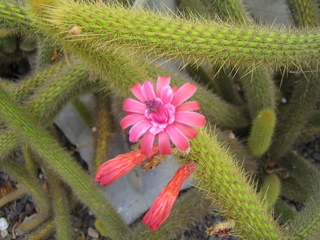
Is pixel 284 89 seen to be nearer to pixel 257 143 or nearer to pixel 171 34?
pixel 257 143

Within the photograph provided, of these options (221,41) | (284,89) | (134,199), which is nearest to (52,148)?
(134,199)

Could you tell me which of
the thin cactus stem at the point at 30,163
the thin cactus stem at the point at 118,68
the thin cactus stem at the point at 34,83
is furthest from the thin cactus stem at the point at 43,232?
the thin cactus stem at the point at 118,68

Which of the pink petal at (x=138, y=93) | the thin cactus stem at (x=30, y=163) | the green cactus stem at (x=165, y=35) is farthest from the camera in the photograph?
the thin cactus stem at (x=30, y=163)

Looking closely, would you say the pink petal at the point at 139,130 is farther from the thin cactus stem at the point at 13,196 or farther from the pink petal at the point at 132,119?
the thin cactus stem at the point at 13,196


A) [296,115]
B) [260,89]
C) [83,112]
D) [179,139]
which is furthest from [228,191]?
[83,112]

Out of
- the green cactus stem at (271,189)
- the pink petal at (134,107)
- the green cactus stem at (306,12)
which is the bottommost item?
the green cactus stem at (271,189)

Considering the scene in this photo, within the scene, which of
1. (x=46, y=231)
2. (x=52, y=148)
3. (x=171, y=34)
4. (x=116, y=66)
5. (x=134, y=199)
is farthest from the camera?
(x=134, y=199)

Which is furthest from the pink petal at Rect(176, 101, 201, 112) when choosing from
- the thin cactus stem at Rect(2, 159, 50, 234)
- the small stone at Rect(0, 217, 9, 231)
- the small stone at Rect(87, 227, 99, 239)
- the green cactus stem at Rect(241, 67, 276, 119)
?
the small stone at Rect(0, 217, 9, 231)

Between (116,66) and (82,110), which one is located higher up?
(116,66)
